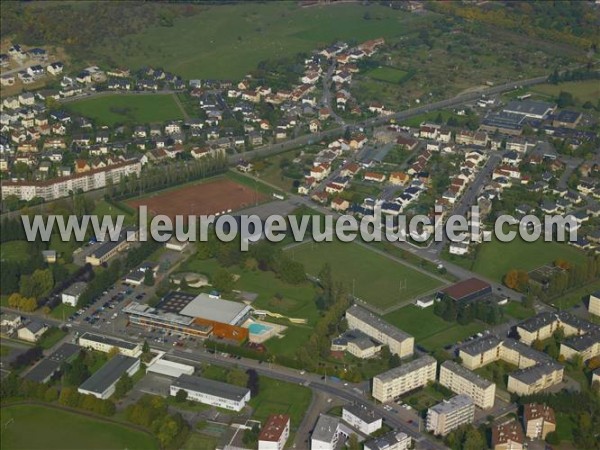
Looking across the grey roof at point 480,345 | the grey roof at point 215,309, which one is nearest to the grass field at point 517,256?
the grey roof at point 480,345

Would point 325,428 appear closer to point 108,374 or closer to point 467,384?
point 467,384

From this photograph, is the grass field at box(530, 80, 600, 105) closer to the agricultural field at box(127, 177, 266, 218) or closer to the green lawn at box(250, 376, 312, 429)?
the agricultural field at box(127, 177, 266, 218)

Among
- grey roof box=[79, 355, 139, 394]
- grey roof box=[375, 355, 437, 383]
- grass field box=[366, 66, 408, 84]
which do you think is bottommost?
grey roof box=[79, 355, 139, 394]

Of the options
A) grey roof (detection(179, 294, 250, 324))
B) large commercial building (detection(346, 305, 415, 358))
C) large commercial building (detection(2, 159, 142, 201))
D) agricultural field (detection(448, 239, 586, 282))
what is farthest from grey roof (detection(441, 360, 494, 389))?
large commercial building (detection(2, 159, 142, 201))

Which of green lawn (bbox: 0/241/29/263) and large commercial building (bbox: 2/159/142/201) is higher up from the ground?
large commercial building (bbox: 2/159/142/201)

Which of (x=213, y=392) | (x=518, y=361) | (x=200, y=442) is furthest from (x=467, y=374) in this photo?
(x=200, y=442)

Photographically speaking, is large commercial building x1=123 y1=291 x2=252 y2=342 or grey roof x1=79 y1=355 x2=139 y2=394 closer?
grey roof x1=79 y1=355 x2=139 y2=394
